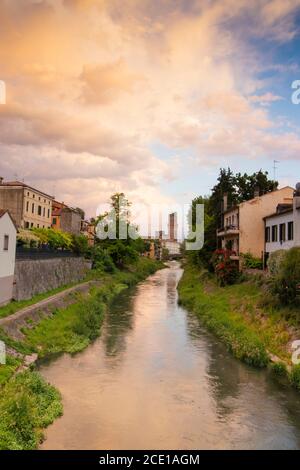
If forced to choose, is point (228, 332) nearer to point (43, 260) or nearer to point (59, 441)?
point (59, 441)

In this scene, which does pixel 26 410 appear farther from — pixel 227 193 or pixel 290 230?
pixel 227 193

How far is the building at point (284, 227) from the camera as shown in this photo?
2989cm

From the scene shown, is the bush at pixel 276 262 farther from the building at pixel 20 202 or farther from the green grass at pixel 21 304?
the building at pixel 20 202

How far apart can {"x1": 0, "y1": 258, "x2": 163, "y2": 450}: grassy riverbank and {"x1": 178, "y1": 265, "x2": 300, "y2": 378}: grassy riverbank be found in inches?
A: 316

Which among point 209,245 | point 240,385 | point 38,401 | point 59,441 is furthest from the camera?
point 209,245

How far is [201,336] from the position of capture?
26.6 metres

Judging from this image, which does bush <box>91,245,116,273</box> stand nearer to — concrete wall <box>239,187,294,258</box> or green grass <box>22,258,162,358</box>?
green grass <box>22,258,162,358</box>

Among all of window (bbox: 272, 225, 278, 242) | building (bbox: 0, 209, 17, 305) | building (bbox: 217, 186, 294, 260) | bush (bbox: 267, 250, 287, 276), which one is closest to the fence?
building (bbox: 0, 209, 17, 305)

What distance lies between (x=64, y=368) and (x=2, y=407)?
6.58 metres

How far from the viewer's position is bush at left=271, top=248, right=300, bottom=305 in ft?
75.9

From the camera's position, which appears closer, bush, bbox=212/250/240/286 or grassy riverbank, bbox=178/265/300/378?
grassy riverbank, bbox=178/265/300/378

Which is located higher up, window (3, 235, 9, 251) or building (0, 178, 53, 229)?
building (0, 178, 53, 229)

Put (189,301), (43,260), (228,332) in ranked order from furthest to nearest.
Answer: (189,301)
(43,260)
(228,332)
